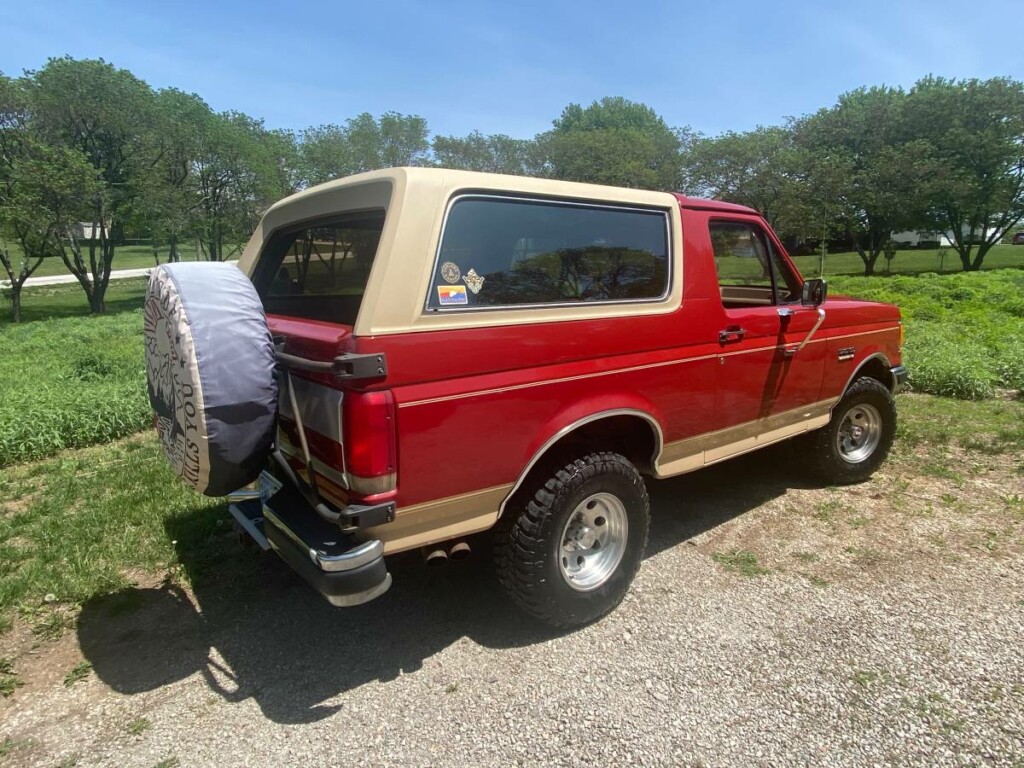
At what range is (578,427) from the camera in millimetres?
2846

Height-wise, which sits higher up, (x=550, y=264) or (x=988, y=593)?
(x=550, y=264)

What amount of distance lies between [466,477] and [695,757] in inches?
52.1

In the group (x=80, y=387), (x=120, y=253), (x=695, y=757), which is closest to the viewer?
(x=695, y=757)

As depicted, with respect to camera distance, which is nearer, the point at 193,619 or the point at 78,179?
the point at 193,619

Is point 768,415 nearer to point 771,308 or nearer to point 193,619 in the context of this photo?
point 771,308

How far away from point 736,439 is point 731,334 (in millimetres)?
660

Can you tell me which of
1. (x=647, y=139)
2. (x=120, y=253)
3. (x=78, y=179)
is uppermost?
(x=647, y=139)

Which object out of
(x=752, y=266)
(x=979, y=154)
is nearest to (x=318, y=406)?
(x=752, y=266)

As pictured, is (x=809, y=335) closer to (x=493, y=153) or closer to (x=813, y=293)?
(x=813, y=293)

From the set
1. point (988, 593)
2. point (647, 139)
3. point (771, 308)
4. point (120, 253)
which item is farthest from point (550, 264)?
point (120, 253)

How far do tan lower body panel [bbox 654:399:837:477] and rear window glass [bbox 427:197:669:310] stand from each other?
87cm

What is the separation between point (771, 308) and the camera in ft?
12.4

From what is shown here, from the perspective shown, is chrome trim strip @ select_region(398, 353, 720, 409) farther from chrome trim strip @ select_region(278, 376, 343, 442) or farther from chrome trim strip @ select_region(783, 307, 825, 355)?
chrome trim strip @ select_region(783, 307, 825, 355)

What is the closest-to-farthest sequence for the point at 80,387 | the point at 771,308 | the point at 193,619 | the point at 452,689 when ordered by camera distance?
the point at 452,689 → the point at 193,619 → the point at 771,308 → the point at 80,387
